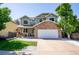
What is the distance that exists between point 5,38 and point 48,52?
1119mm

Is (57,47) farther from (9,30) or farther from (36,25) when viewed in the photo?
(9,30)

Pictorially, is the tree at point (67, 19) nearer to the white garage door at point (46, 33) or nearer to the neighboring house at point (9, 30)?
the white garage door at point (46, 33)

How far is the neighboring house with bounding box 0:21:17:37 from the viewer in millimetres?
5941

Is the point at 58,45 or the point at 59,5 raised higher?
the point at 59,5

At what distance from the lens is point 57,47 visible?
5895mm

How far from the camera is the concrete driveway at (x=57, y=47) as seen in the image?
5.79m

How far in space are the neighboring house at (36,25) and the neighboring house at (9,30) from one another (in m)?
0.12

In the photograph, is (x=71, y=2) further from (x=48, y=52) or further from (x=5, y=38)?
(x=5, y=38)

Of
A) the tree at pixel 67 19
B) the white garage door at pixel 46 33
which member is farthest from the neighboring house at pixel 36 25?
the tree at pixel 67 19

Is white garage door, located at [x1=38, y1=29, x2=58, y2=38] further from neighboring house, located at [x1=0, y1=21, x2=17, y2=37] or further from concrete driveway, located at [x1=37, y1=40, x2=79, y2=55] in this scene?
neighboring house, located at [x1=0, y1=21, x2=17, y2=37]

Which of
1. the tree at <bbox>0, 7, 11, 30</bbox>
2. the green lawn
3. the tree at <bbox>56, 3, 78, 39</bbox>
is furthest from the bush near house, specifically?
the tree at <bbox>0, 7, 11, 30</bbox>

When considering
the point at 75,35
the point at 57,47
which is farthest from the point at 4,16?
the point at 75,35
